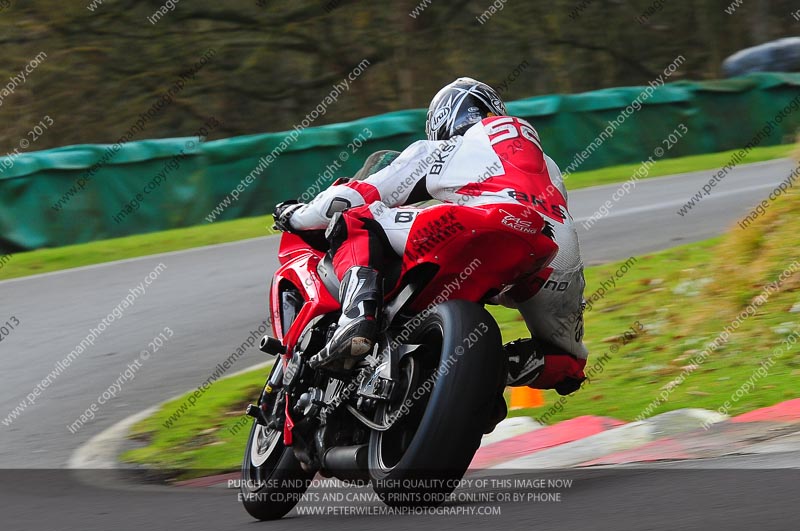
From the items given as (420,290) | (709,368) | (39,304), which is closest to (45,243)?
(39,304)

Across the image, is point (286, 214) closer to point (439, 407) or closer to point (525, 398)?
point (439, 407)

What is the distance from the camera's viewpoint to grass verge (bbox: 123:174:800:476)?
285 inches

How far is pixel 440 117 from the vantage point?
566cm

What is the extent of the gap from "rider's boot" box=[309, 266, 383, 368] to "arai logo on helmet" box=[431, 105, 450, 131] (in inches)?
34.0

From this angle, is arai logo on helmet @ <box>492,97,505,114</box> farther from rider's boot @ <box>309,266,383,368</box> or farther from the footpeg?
the footpeg

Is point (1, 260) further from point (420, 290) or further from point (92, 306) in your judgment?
point (420, 290)

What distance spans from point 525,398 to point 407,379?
2.91 metres

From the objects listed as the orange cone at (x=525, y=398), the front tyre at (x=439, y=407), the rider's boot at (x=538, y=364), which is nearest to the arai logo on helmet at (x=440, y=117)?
the rider's boot at (x=538, y=364)

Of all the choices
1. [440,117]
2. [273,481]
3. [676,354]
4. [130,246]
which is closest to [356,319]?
[273,481]

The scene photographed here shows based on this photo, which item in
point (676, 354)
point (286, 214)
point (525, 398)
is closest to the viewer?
point (286, 214)

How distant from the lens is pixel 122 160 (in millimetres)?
16016

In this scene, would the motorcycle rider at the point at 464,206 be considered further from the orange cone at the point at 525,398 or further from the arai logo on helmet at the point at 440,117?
the orange cone at the point at 525,398

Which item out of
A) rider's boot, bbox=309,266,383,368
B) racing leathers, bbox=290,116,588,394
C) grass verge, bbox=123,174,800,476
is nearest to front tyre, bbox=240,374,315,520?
rider's boot, bbox=309,266,383,368

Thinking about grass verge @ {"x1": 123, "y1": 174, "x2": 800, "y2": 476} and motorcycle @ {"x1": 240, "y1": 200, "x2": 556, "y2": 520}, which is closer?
motorcycle @ {"x1": 240, "y1": 200, "x2": 556, "y2": 520}
